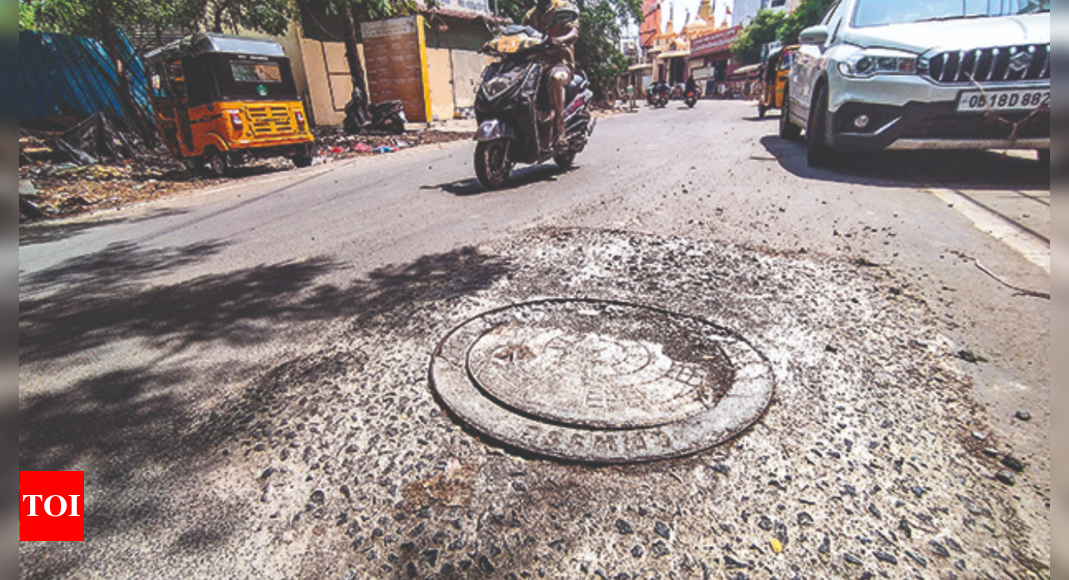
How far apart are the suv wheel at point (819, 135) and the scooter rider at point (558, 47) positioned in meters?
2.81

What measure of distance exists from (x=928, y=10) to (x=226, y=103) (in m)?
9.66

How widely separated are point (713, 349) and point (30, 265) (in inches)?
214

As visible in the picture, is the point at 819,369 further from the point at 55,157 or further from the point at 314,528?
the point at 55,157

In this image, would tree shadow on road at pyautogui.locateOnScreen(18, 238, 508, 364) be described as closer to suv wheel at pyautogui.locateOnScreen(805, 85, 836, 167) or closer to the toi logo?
the toi logo

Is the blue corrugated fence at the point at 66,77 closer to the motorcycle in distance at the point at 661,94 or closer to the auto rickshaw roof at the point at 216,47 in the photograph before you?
the auto rickshaw roof at the point at 216,47

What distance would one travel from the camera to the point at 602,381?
188cm

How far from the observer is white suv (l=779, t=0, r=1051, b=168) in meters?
4.16

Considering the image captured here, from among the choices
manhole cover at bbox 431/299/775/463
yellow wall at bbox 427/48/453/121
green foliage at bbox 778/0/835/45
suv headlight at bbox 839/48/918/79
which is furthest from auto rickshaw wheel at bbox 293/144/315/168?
green foliage at bbox 778/0/835/45

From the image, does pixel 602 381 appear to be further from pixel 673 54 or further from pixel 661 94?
pixel 673 54

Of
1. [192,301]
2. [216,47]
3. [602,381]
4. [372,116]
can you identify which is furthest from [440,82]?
[602,381]

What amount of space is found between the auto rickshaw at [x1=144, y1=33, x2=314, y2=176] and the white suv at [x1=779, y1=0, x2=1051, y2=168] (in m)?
8.64

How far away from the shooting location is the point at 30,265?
412 cm

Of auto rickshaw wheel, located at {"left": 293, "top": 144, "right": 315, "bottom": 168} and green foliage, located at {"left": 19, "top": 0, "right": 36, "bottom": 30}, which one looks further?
green foliage, located at {"left": 19, "top": 0, "right": 36, "bottom": 30}

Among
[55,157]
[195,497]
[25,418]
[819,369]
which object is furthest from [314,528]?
[55,157]
